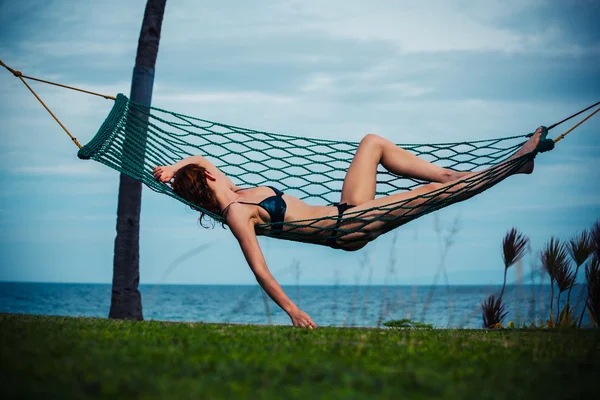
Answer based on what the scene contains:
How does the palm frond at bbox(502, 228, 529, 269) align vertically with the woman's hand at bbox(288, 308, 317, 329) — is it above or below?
above

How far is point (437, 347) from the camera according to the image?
213cm

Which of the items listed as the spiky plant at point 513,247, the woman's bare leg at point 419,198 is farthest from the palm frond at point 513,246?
the woman's bare leg at point 419,198

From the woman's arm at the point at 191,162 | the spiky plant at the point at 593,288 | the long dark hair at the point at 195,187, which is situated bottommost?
the spiky plant at the point at 593,288

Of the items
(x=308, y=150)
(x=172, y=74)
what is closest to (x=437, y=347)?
(x=308, y=150)

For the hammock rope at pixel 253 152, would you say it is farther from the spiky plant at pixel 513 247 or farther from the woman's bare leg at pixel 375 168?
the spiky plant at pixel 513 247

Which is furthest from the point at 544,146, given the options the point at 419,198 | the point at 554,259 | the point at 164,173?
the point at 164,173

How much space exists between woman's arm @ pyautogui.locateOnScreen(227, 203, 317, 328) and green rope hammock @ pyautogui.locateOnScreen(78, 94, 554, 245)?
54 cm

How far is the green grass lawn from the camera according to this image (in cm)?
136

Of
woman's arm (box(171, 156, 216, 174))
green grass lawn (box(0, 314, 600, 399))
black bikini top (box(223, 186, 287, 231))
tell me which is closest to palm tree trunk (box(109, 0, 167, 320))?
woman's arm (box(171, 156, 216, 174))

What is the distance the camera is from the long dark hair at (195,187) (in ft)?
9.72

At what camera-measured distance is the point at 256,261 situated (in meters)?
2.75

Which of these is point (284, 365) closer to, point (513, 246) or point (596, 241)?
point (513, 246)

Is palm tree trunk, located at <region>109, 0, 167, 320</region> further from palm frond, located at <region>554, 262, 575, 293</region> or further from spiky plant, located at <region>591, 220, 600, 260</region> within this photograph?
spiky plant, located at <region>591, 220, 600, 260</region>

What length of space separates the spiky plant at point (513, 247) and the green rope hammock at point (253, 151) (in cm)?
101
